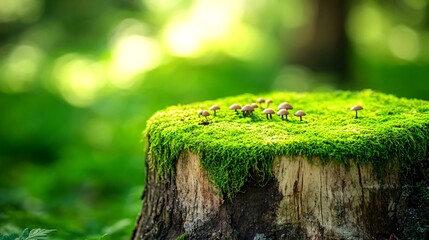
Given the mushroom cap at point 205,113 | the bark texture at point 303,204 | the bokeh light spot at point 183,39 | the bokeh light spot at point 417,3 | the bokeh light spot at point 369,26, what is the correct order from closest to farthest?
the bark texture at point 303,204 → the mushroom cap at point 205,113 → the bokeh light spot at point 183,39 → the bokeh light spot at point 417,3 → the bokeh light spot at point 369,26

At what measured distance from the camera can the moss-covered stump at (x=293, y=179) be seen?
3646 millimetres

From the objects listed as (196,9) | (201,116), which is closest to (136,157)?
(201,116)

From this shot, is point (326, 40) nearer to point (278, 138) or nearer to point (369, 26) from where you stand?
point (369, 26)

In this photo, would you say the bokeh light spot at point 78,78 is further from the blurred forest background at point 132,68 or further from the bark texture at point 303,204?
the bark texture at point 303,204

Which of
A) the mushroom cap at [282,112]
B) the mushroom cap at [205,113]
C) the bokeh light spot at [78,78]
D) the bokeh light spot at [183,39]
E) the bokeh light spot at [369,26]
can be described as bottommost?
the mushroom cap at [282,112]

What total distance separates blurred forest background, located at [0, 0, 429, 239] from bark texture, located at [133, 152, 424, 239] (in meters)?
2.14

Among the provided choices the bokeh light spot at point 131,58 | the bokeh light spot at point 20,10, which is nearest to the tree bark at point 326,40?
the bokeh light spot at point 131,58

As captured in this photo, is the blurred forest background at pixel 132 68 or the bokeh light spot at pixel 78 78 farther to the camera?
the bokeh light spot at pixel 78 78

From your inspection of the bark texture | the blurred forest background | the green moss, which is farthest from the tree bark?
the bark texture

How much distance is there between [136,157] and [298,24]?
22.2 ft

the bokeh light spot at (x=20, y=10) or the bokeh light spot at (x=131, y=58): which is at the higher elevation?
the bokeh light spot at (x=20, y=10)

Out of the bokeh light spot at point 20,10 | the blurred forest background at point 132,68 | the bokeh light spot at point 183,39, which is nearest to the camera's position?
the blurred forest background at point 132,68

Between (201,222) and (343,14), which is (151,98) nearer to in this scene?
(343,14)

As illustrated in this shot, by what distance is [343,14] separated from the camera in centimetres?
1356
